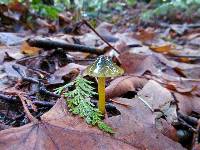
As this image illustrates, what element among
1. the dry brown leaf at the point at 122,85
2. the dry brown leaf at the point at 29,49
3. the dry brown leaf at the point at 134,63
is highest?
the dry brown leaf at the point at 29,49

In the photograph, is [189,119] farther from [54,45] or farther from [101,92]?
[54,45]

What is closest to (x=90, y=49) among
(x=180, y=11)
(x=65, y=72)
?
(x=65, y=72)

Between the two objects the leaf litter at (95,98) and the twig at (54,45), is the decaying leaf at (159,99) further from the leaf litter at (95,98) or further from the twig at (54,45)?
the twig at (54,45)

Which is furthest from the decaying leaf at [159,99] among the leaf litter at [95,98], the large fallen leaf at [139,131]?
the large fallen leaf at [139,131]

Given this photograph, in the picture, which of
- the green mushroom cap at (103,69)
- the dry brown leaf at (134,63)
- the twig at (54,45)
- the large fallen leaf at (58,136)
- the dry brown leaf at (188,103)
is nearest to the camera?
the large fallen leaf at (58,136)

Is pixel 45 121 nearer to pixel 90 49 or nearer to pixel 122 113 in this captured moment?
pixel 122 113

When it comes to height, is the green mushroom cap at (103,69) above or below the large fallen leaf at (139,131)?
above

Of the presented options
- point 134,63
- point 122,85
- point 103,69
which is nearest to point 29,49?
point 134,63
